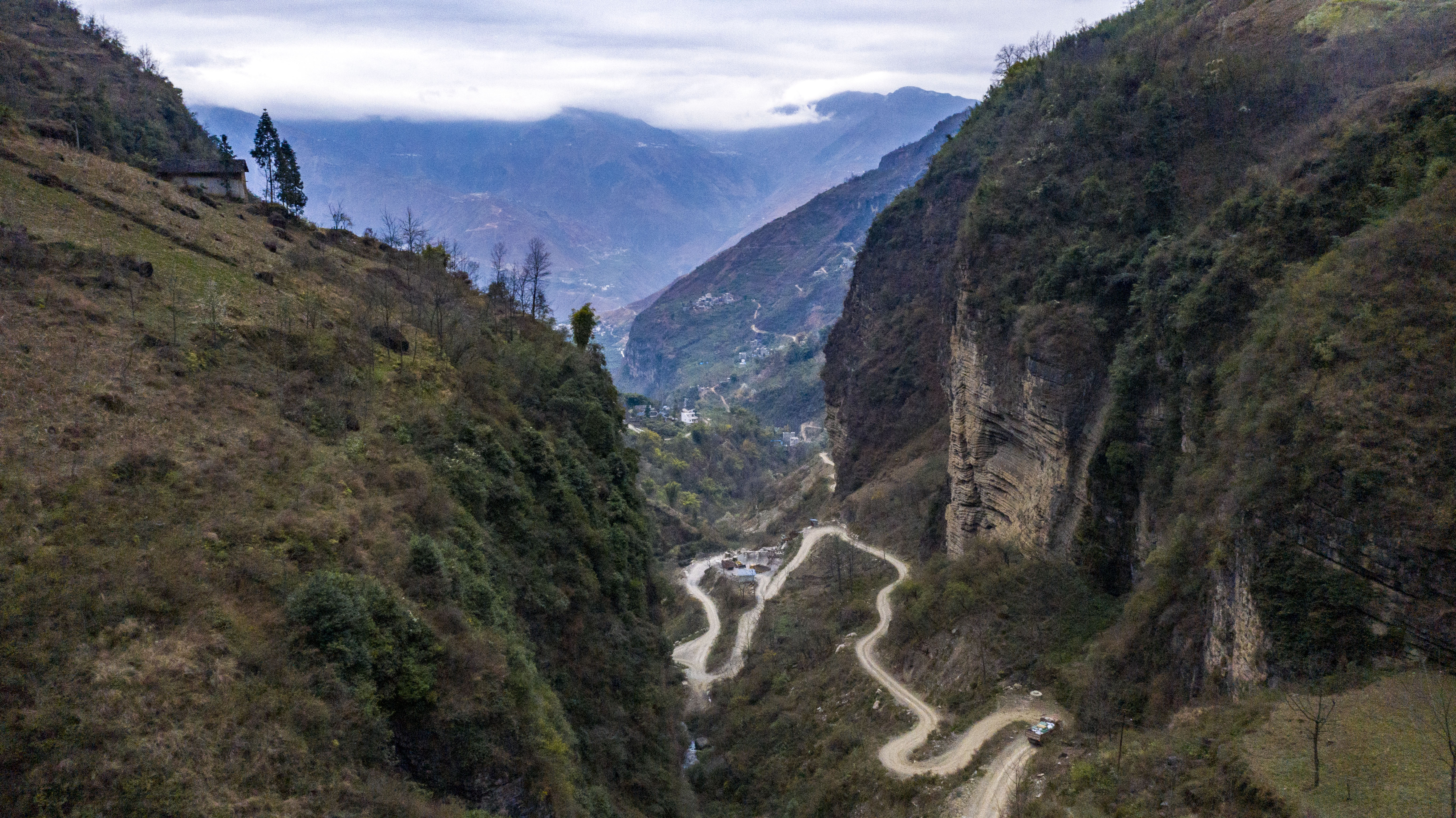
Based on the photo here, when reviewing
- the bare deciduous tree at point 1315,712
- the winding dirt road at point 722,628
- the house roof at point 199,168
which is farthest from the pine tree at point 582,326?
the bare deciduous tree at point 1315,712


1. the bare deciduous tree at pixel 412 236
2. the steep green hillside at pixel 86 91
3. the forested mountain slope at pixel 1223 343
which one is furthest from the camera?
the bare deciduous tree at pixel 412 236

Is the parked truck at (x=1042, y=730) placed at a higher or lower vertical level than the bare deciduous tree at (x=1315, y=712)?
lower

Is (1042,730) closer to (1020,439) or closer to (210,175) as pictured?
(1020,439)

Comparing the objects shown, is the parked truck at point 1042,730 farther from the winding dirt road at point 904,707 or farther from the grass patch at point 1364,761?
the grass patch at point 1364,761

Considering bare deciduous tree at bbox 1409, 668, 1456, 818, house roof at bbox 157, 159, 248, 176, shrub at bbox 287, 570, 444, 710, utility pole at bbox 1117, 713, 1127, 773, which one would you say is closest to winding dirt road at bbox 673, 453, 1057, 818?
utility pole at bbox 1117, 713, 1127, 773

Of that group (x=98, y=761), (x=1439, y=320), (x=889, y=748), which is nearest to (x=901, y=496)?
(x=889, y=748)
